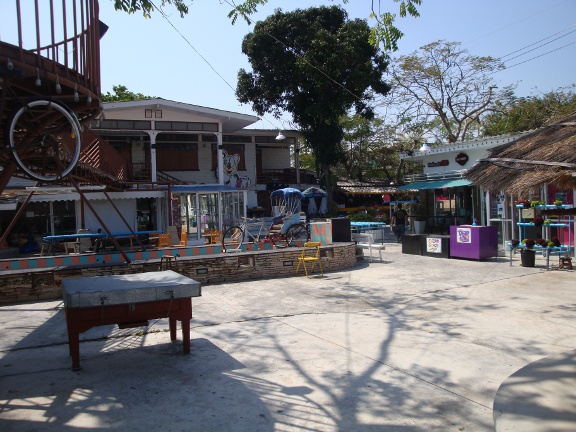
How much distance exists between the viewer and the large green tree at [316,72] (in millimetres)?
28203

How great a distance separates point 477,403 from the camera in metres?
4.64

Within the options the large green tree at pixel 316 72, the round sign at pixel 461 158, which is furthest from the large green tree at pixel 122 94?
the round sign at pixel 461 158

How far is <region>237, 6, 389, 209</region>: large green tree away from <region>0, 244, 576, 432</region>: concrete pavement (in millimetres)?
20458

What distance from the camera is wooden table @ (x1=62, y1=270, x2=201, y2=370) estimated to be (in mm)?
5617

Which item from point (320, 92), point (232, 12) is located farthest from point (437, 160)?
point (232, 12)

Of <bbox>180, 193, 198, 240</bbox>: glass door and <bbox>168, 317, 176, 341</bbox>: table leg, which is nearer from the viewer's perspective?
<bbox>168, 317, 176, 341</bbox>: table leg

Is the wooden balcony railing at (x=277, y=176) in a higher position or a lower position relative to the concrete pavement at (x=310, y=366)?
higher

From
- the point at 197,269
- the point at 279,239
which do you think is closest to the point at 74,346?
the point at 197,269

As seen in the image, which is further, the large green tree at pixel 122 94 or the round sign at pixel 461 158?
the large green tree at pixel 122 94

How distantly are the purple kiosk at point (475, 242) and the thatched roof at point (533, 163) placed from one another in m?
8.24

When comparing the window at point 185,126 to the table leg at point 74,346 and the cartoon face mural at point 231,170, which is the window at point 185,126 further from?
the table leg at point 74,346

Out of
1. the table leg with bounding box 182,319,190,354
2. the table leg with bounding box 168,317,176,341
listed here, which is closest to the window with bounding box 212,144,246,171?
the table leg with bounding box 168,317,176,341

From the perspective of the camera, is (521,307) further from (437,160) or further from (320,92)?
(320,92)

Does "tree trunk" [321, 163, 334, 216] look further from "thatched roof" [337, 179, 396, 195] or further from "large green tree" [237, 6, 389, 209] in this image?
"thatched roof" [337, 179, 396, 195]
